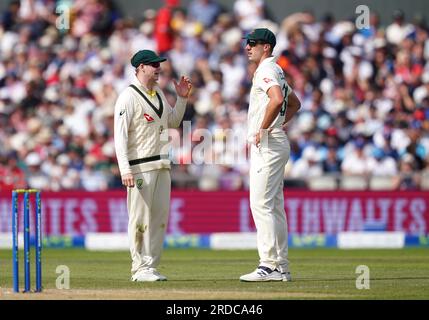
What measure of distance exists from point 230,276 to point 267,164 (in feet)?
4.88

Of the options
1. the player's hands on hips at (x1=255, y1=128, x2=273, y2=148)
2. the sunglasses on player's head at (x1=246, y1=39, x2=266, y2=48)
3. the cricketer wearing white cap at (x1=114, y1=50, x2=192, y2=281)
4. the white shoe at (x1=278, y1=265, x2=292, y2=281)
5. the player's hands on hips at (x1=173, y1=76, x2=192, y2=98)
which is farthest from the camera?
the player's hands on hips at (x1=173, y1=76, x2=192, y2=98)

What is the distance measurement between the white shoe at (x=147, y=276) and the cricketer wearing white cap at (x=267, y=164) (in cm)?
82

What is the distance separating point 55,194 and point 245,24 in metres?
5.73


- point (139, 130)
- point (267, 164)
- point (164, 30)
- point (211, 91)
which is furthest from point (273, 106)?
point (164, 30)

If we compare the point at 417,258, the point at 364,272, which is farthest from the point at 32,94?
the point at 364,272

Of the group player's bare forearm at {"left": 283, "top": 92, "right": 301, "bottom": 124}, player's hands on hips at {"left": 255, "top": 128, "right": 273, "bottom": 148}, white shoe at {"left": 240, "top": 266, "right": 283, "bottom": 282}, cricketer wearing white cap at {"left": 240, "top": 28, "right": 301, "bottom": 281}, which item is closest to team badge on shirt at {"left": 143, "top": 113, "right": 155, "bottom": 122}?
cricketer wearing white cap at {"left": 240, "top": 28, "right": 301, "bottom": 281}

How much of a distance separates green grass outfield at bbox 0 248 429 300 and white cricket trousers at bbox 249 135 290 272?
293mm

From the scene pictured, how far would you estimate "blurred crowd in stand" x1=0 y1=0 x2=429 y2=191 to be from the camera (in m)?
19.7

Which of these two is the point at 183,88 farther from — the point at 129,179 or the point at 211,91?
the point at 211,91

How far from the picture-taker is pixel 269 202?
427 inches

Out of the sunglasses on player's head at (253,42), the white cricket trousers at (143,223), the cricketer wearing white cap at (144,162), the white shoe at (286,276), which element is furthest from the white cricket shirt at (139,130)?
the white shoe at (286,276)

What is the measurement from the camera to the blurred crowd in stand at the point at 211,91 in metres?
19.7

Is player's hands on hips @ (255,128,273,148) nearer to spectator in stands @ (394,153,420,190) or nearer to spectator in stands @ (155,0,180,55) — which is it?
spectator in stands @ (394,153,420,190)

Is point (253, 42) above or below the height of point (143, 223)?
above
